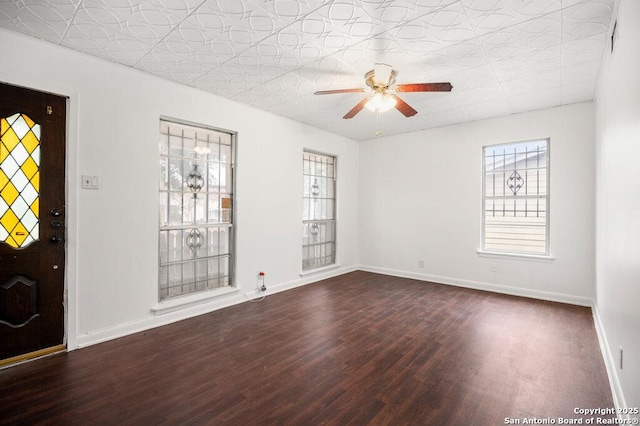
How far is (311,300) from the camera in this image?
4.20 meters

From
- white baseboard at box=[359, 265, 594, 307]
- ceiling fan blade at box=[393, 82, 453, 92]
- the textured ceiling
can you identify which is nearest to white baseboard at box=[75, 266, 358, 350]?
white baseboard at box=[359, 265, 594, 307]

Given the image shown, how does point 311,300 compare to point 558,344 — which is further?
point 311,300

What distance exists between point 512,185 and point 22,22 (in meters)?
5.82

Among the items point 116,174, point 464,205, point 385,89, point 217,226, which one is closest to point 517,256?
point 464,205

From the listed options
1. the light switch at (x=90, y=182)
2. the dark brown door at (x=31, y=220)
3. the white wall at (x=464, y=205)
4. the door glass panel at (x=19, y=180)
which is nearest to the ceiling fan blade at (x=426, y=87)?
the white wall at (x=464, y=205)

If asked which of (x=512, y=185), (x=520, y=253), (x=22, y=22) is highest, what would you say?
(x=22, y=22)

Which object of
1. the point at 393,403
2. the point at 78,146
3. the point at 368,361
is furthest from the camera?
the point at 78,146

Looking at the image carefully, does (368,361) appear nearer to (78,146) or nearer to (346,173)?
(78,146)

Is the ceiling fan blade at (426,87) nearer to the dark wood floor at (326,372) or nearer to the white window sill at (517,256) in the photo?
the dark wood floor at (326,372)

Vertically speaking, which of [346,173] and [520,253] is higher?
[346,173]

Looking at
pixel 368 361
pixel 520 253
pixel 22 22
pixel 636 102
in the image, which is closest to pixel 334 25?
pixel 636 102

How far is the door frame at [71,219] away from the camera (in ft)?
8.83

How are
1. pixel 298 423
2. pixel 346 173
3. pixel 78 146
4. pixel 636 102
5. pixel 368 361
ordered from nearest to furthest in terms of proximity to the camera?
pixel 636 102 < pixel 298 423 < pixel 368 361 < pixel 78 146 < pixel 346 173

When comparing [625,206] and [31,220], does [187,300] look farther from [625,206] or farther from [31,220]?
[625,206]
